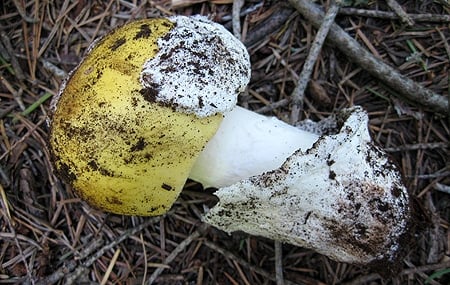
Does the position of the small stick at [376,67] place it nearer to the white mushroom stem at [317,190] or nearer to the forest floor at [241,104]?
the forest floor at [241,104]

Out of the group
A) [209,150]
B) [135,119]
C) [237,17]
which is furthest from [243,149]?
[237,17]

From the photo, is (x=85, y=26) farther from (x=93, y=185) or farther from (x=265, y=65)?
(x=93, y=185)

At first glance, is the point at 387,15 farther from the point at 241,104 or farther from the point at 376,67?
the point at 241,104

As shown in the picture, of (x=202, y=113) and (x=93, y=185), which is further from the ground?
(x=202, y=113)

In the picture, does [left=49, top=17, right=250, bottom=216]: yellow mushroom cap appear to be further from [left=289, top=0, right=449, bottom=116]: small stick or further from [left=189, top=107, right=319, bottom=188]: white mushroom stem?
[left=289, top=0, right=449, bottom=116]: small stick

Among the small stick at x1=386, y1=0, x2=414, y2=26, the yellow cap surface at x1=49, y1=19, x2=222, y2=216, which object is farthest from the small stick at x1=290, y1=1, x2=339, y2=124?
the yellow cap surface at x1=49, y1=19, x2=222, y2=216

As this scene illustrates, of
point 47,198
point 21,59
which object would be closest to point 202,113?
point 47,198
